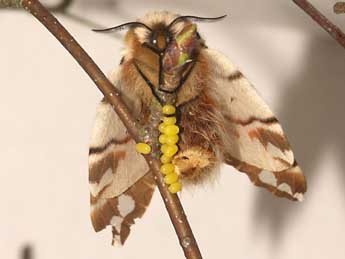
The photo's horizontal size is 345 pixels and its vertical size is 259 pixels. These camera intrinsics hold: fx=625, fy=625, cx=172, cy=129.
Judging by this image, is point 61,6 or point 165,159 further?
point 61,6

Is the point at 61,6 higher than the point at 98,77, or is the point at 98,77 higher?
the point at 61,6

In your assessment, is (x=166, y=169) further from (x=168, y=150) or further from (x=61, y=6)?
(x=61, y=6)

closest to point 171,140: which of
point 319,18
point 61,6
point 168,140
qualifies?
point 168,140

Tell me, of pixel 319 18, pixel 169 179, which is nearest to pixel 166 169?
pixel 169 179

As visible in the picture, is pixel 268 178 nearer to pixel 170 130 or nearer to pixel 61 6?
pixel 170 130

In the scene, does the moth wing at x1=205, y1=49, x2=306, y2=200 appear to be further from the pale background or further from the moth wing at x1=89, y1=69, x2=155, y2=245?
the pale background

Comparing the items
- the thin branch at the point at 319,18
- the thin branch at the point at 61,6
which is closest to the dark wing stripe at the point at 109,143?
the thin branch at the point at 319,18
